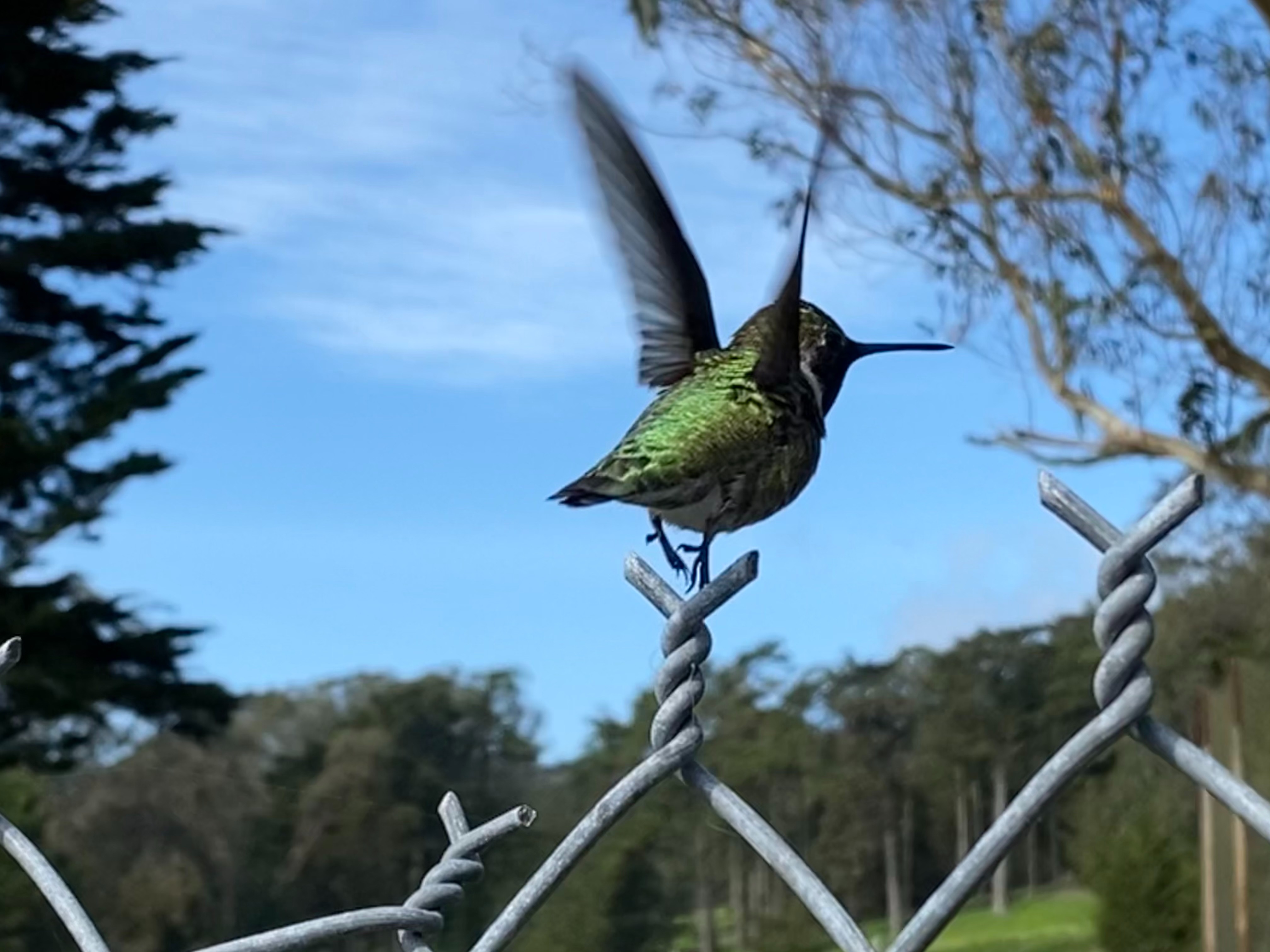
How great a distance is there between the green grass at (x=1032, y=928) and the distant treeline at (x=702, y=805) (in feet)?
0.40

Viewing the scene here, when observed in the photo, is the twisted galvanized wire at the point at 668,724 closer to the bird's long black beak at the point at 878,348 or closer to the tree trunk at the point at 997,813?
the bird's long black beak at the point at 878,348

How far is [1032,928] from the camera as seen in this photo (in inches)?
273

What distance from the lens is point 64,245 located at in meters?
9.18

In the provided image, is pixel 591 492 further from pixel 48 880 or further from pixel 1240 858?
pixel 1240 858

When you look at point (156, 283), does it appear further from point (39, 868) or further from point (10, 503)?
point (39, 868)

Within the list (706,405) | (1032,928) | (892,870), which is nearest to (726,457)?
(706,405)

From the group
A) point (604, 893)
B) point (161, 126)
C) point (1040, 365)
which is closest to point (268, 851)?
point (604, 893)

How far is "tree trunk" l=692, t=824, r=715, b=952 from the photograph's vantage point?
3150 millimetres

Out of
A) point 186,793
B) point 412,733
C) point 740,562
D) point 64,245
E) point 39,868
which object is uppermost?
point 64,245

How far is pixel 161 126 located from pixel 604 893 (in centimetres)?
775

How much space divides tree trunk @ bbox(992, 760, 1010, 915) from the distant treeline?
0.03 m

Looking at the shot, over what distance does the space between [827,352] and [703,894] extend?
275cm

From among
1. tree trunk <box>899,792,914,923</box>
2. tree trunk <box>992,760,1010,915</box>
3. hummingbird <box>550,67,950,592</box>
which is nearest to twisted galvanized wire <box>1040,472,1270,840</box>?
hummingbird <box>550,67,950,592</box>

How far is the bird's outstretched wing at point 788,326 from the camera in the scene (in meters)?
0.67
